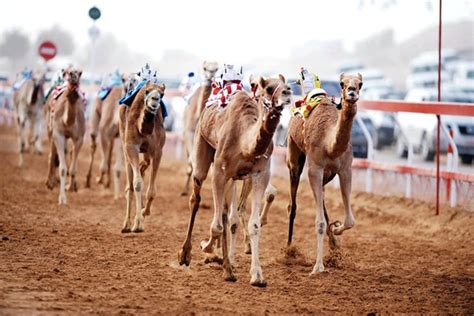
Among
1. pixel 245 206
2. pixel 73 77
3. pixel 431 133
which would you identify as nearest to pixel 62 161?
pixel 73 77

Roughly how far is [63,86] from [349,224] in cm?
895

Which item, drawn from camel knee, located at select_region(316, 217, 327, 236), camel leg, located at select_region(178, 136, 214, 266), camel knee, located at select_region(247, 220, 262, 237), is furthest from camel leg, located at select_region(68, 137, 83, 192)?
camel knee, located at select_region(247, 220, 262, 237)

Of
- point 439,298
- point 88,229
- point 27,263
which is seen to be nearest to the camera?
point 439,298

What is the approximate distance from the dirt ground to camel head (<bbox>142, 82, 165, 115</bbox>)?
1.86m

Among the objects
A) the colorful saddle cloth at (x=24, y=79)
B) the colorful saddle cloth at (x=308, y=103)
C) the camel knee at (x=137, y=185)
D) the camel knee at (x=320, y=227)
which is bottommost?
the camel knee at (x=320, y=227)

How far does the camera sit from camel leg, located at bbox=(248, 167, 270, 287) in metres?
10.1

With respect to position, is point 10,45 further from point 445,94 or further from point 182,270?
point 182,270

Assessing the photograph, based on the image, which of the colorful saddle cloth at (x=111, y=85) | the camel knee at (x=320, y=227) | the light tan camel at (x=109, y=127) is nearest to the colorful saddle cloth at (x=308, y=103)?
the camel knee at (x=320, y=227)

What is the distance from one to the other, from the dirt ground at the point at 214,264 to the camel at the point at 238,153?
0.49 metres

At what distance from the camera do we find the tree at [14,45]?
560 feet

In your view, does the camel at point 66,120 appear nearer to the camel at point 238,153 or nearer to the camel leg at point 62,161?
the camel leg at point 62,161

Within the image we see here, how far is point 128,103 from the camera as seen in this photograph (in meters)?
14.5

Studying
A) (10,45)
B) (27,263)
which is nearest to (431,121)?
(27,263)

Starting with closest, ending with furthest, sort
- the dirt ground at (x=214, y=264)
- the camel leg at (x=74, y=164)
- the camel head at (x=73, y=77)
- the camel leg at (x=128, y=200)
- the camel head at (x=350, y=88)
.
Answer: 1. the dirt ground at (x=214, y=264)
2. the camel head at (x=350, y=88)
3. the camel leg at (x=128, y=200)
4. the camel head at (x=73, y=77)
5. the camel leg at (x=74, y=164)
